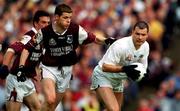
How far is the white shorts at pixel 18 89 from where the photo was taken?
54.5ft

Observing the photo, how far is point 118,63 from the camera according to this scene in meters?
16.0

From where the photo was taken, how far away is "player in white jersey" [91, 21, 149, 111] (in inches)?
616

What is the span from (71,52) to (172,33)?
476 inches

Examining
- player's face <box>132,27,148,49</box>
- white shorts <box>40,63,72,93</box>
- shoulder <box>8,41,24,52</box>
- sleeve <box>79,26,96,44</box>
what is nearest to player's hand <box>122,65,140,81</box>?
player's face <box>132,27,148,49</box>

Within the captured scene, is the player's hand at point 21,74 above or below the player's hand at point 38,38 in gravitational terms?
below

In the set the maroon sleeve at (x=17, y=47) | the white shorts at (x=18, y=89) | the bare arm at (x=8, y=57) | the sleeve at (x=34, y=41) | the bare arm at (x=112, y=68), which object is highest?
the sleeve at (x=34, y=41)

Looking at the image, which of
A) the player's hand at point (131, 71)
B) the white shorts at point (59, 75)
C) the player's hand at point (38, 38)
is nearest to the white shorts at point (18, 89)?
the white shorts at point (59, 75)

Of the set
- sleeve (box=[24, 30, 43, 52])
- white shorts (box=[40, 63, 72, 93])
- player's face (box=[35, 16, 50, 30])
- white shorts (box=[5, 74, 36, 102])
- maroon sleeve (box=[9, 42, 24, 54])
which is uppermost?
player's face (box=[35, 16, 50, 30])

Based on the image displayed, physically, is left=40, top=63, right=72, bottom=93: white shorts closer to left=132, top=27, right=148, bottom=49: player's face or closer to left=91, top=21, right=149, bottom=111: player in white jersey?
left=91, top=21, right=149, bottom=111: player in white jersey

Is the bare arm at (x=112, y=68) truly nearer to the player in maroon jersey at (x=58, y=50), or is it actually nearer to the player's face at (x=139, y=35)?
the player's face at (x=139, y=35)

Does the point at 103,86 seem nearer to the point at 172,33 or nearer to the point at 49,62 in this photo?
the point at 49,62

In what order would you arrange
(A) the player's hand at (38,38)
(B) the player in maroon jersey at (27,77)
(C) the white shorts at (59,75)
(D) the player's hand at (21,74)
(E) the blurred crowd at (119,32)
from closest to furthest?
1. (D) the player's hand at (21,74)
2. (A) the player's hand at (38,38)
3. (C) the white shorts at (59,75)
4. (B) the player in maroon jersey at (27,77)
5. (E) the blurred crowd at (119,32)

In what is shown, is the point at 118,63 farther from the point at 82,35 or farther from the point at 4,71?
the point at 4,71

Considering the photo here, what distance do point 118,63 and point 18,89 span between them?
1958 mm
